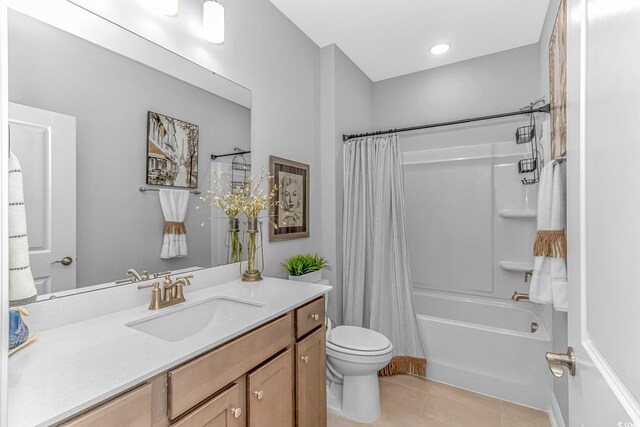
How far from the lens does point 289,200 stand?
7.25ft

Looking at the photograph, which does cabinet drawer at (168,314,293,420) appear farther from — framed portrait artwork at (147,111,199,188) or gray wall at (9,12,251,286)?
framed portrait artwork at (147,111,199,188)

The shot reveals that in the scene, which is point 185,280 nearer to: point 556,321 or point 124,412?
point 124,412

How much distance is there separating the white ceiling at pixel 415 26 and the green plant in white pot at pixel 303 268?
5.65ft

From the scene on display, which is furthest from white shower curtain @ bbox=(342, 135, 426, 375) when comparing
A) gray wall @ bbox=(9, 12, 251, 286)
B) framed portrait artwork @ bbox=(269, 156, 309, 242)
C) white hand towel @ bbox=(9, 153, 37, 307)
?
white hand towel @ bbox=(9, 153, 37, 307)

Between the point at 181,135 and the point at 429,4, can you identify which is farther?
the point at 429,4

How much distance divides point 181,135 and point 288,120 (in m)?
0.90

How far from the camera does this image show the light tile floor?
1.88 metres

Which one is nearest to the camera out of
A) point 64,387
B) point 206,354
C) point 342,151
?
point 64,387

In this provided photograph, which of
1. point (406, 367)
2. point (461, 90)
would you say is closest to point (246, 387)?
point (406, 367)

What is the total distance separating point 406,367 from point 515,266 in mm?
1256

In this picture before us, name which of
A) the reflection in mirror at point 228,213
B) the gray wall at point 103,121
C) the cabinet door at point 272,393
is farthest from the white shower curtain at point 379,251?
the gray wall at point 103,121

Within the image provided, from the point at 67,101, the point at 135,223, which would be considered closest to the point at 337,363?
the point at 135,223

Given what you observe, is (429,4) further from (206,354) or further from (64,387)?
(64,387)

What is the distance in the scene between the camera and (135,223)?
1.30 metres
